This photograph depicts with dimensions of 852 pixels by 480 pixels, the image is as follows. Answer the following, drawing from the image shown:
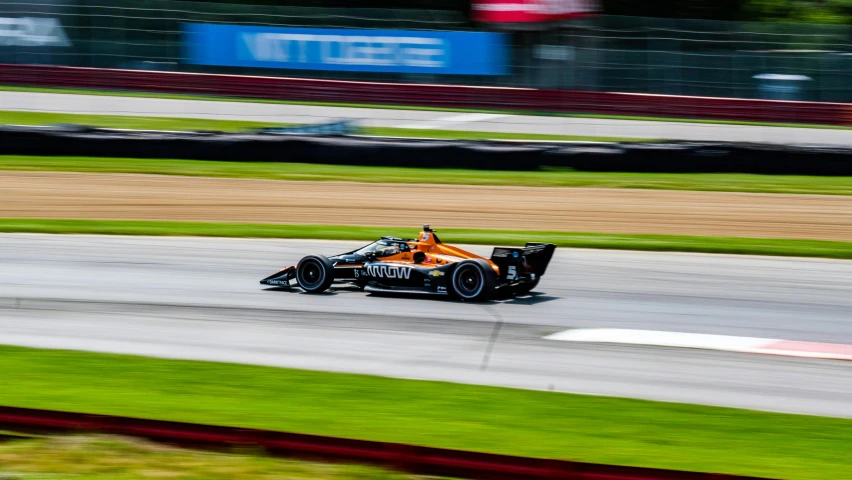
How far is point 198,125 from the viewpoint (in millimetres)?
25844

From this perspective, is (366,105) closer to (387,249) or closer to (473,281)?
(387,249)

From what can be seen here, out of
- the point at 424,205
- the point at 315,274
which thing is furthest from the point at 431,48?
the point at 315,274

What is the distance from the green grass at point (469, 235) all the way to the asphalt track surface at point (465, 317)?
0.51 metres

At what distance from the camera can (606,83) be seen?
99.1ft

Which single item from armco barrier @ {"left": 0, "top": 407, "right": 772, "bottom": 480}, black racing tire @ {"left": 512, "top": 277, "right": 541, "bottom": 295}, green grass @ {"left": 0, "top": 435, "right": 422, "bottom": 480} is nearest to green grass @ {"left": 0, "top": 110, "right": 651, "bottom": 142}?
black racing tire @ {"left": 512, "top": 277, "right": 541, "bottom": 295}

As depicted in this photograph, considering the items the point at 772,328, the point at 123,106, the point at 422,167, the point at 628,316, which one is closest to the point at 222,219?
the point at 422,167

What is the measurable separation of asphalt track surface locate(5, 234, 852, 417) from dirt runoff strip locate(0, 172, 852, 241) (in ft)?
7.41

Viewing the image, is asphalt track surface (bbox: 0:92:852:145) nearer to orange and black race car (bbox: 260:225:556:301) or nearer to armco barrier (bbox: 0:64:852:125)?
armco barrier (bbox: 0:64:852:125)

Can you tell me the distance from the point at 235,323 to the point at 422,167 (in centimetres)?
1093

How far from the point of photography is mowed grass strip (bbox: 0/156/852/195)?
18.5 metres

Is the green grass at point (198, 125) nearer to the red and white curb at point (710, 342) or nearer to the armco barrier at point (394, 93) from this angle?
the armco barrier at point (394, 93)

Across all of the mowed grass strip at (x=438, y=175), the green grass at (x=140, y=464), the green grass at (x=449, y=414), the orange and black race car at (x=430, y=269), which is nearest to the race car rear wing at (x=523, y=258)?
the orange and black race car at (x=430, y=269)

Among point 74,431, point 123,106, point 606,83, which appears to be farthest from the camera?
point 606,83

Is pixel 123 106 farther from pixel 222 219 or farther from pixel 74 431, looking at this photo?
pixel 74 431
